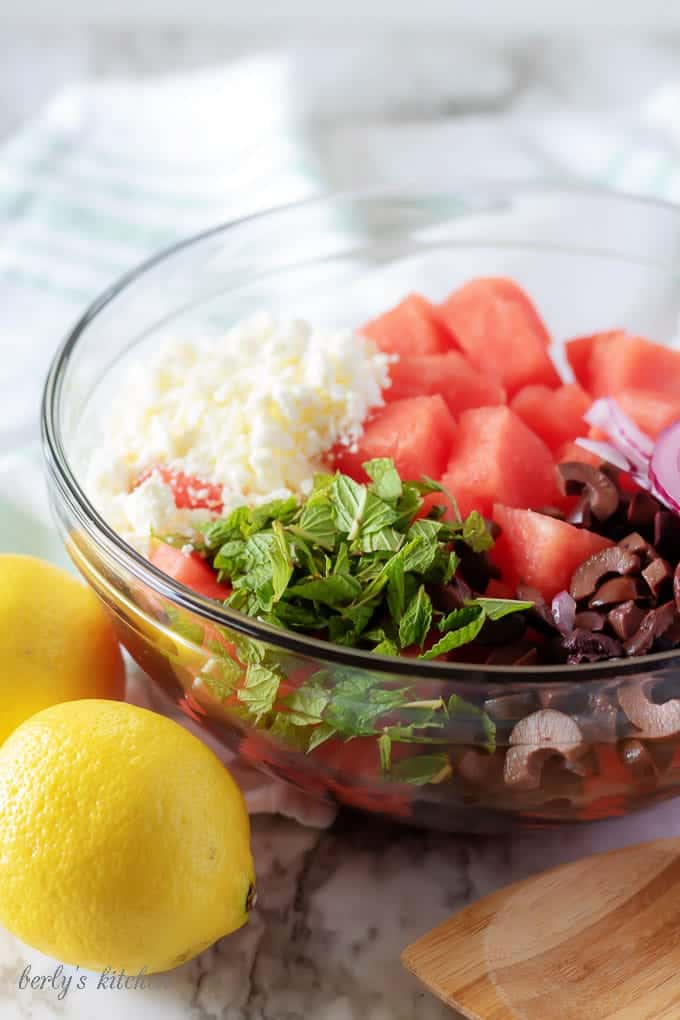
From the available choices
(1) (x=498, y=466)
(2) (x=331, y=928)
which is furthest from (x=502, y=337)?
(2) (x=331, y=928)

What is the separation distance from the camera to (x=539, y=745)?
4.31 ft

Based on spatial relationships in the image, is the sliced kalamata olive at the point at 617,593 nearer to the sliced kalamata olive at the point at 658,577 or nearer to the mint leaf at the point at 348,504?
the sliced kalamata olive at the point at 658,577

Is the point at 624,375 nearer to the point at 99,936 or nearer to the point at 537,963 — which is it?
the point at 537,963

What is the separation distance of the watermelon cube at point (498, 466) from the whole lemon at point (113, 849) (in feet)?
2.04

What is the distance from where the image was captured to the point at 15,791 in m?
1.32

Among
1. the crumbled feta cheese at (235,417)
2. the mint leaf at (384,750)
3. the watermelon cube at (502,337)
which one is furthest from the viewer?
the watermelon cube at (502,337)

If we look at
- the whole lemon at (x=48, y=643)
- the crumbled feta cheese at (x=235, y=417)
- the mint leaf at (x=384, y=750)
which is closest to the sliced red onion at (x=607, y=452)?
the crumbled feta cheese at (x=235, y=417)

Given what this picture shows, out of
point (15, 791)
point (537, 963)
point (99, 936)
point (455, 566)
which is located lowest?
point (537, 963)

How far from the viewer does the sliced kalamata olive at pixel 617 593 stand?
1.46 meters

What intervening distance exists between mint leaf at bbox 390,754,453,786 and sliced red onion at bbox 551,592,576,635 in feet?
0.75

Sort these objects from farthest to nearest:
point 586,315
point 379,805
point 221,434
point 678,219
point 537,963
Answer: point 586,315, point 678,219, point 221,434, point 379,805, point 537,963

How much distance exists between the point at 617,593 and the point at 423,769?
0.33 meters

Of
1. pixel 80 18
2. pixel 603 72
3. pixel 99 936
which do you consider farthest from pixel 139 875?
pixel 80 18

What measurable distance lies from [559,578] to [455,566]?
223 mm
